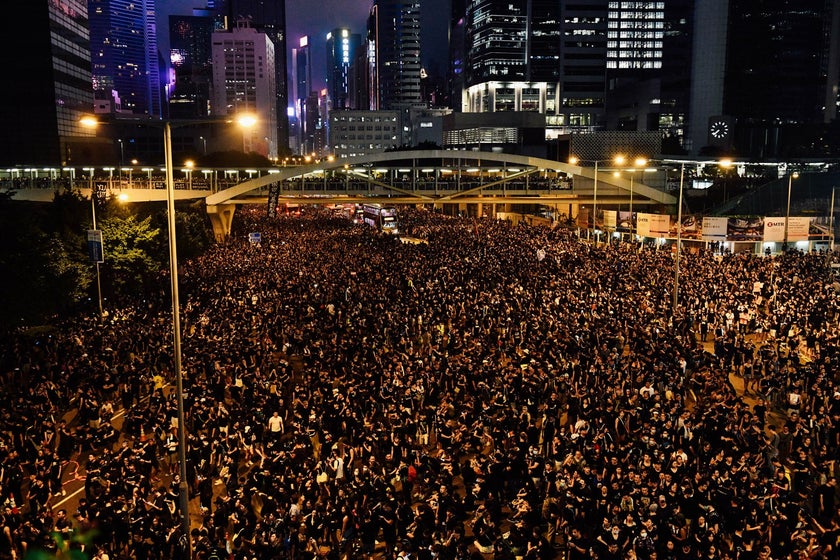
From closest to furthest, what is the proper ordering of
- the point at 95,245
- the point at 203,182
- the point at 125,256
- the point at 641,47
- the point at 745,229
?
the point at 95,245
the point at 125,256
the point at 745,229
the point at 203,182
the point at 641,47

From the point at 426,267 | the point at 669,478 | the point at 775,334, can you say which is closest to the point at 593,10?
the point at 426,267

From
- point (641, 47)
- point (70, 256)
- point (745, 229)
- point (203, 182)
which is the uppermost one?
point (641, 47)

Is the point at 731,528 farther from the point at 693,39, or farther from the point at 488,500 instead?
Answer: the point at 693,39

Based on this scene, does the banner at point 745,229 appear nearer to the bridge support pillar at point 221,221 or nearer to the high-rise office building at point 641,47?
the bridge support pillar at point 221,221

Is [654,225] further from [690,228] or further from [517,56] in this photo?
[517,56]

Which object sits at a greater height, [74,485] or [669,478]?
[669,478]

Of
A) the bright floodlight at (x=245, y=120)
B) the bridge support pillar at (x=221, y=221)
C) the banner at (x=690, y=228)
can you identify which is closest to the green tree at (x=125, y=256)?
the bridge support pillar at (x=221, y=221)

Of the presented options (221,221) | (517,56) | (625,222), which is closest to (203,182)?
(221,221)
